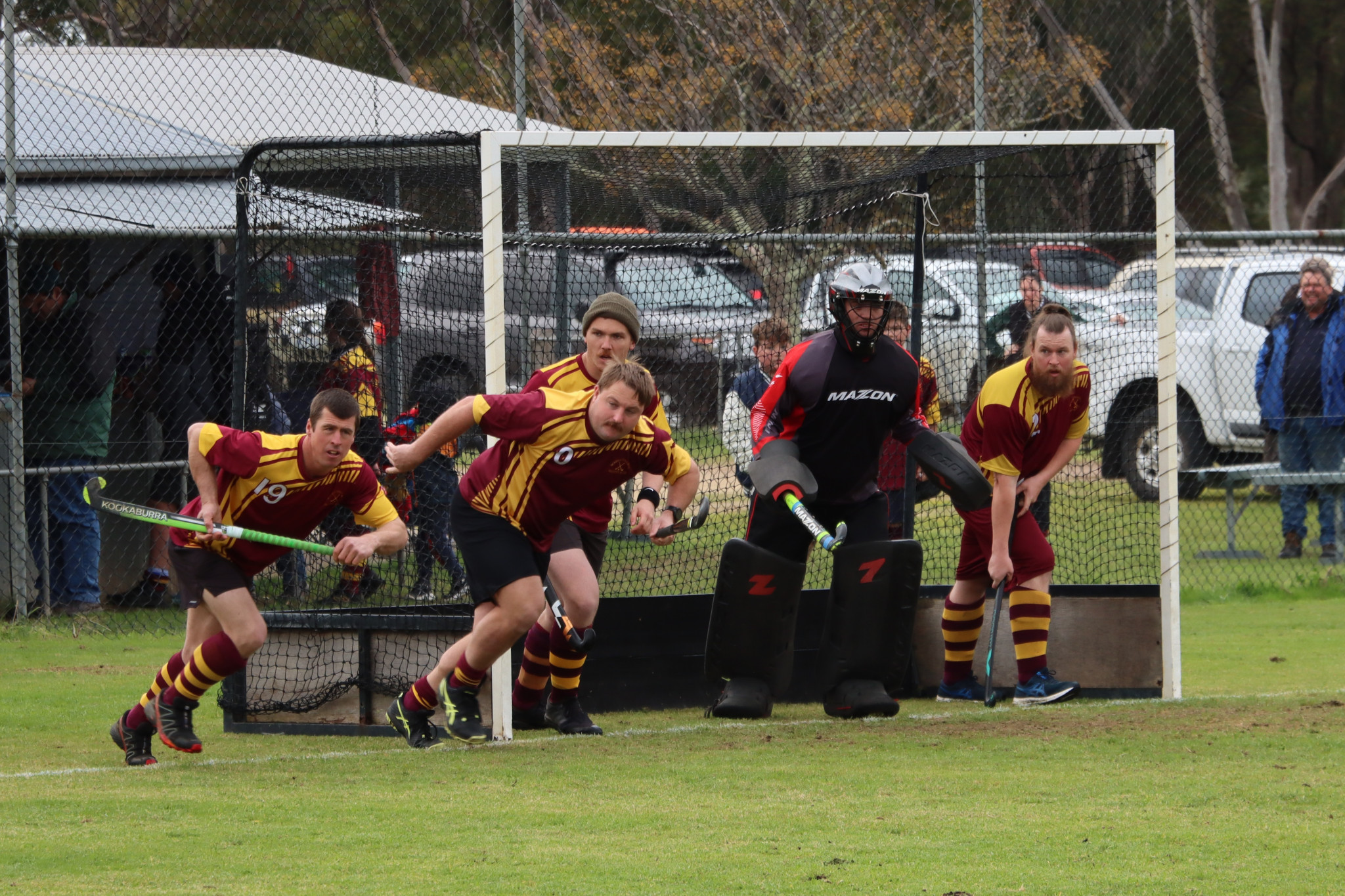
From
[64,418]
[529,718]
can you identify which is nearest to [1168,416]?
[529,718]

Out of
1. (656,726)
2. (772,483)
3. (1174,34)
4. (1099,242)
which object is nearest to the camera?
(772,483)

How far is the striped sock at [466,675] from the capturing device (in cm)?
655

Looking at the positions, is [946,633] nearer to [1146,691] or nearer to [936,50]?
[1146,691]

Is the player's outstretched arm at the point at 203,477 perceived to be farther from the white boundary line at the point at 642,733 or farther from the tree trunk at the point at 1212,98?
the tree trunk at the point at 1212,98

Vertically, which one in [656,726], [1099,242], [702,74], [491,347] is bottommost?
[656,726]

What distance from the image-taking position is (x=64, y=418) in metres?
10.4

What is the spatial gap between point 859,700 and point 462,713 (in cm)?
166

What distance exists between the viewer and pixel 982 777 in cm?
590

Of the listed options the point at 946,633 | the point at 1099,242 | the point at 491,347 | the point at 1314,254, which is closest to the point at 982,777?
the point at 946,633

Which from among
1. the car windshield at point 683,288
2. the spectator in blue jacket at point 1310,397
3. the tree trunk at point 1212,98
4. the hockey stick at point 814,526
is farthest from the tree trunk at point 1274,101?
the hockey stick at point 814,526

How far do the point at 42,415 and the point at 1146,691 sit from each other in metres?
6.79

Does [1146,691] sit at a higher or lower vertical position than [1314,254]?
lower

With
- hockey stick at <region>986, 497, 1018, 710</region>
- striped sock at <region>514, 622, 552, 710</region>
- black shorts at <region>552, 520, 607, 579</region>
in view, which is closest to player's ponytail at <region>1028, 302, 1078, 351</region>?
hockey stick at <region>986, 497, 1018, 710</region>

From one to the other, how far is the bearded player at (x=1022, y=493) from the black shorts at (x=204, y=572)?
3.21 m
